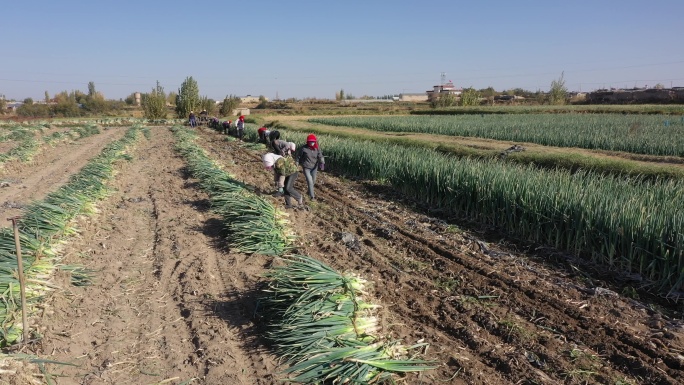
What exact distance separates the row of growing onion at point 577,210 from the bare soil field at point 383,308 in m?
0.31

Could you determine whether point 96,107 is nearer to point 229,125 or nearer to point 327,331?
point 229,125

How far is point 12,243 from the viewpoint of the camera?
16.9 ft

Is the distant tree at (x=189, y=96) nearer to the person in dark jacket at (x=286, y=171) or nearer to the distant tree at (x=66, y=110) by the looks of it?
the distant tree at (x=66, y=110)

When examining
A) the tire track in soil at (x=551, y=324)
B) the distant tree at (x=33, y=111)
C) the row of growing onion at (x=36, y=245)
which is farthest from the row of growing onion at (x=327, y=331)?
the distant tree at (x=33, y=111)

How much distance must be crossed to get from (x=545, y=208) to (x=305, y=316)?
4.13m

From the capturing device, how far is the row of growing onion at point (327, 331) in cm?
323

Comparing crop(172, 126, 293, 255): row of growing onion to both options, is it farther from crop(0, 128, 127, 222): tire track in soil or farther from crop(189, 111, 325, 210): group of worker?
crop(0, 128, 127, 222): tire track in soil

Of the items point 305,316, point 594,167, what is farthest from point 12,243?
point 594,167

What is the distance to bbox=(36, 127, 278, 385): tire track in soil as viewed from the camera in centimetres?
357

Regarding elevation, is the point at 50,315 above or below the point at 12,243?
below

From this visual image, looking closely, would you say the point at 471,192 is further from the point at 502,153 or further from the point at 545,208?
the point at 502,153

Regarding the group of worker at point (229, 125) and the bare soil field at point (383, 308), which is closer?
the bare soil field at point (383, 308)

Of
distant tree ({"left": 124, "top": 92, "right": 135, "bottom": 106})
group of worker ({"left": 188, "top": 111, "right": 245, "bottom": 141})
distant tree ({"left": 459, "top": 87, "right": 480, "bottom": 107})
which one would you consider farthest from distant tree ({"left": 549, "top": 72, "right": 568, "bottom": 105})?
distant tree ({"left": 124, "top": 92, "right": 135, "bottom": 106})

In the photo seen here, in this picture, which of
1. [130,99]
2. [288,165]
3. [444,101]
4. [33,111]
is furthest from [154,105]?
[130,99]
